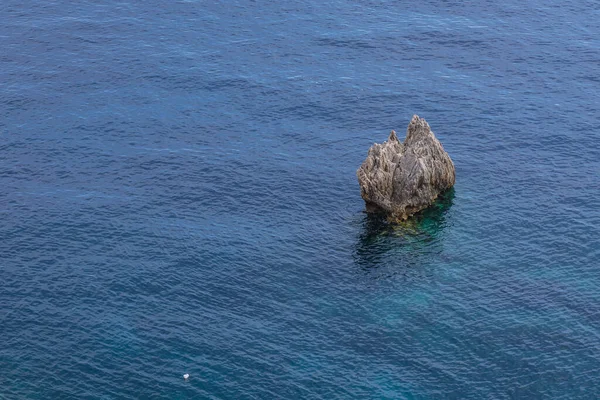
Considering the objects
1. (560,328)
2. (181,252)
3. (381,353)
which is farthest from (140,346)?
(560,328)

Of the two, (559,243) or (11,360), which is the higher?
(559,243)

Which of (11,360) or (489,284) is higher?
(489,284)

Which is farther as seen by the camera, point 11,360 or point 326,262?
point 326,262

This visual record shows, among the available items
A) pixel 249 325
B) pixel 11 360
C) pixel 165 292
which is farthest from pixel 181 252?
pixel 11 360

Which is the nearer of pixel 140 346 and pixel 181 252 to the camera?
pixel 140 346

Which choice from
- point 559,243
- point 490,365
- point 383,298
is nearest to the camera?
point 490,365

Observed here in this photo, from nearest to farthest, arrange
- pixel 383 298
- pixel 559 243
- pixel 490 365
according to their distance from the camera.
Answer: pixel 490 365 → pixel 383 298 → pixel 559 243

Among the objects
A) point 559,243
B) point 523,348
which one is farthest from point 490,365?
point 559,243

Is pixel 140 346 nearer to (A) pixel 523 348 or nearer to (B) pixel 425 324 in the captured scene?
(B) pixel 425 324

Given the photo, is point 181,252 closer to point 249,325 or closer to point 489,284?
point 249,325
